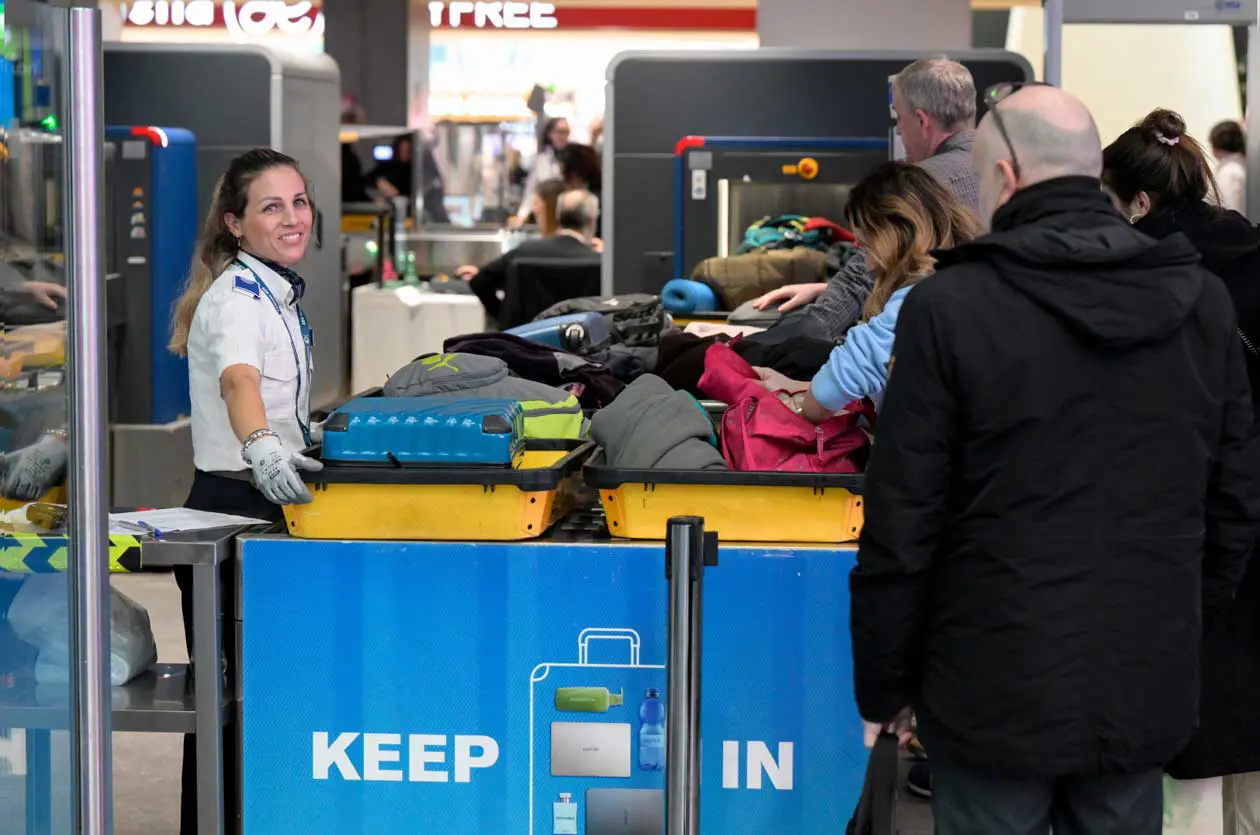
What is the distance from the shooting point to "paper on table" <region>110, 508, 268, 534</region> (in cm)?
299

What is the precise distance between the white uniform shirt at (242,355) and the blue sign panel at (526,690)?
0.40 meters

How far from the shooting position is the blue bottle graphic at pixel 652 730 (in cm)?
293

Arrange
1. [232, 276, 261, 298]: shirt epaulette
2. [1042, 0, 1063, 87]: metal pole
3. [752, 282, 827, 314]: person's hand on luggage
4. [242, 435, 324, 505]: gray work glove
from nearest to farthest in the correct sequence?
[242, 435, 324, 505]: gray work glove, [232, 276, 261, 298]: shirt epaulette, [752, 282, 827, 314]: person's hand on luggage, [1042, 0, 1063, 87]: metal pole

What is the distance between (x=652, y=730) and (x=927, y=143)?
1766 mm

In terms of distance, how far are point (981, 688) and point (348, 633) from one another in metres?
1.24

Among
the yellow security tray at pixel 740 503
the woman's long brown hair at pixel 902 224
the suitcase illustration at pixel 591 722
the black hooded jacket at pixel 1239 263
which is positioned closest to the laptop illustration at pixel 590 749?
the suitcase illustration at pixel 591 722

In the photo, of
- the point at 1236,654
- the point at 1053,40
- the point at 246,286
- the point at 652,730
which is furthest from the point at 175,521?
the point at 1053,40

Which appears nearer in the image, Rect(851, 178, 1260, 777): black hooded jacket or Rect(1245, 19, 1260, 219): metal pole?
Rect(851, 178, 1260, 777): black hooded jacket

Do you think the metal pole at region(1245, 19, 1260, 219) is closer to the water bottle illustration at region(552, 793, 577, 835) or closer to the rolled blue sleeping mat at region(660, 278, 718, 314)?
the rolled blue sleeping mat at region(660, 278, 718, 314)

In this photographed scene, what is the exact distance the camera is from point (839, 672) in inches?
116

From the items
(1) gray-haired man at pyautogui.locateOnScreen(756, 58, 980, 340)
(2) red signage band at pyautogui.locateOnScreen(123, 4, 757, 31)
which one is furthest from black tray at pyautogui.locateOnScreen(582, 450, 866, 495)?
(2) red signage band at pyautogui.locateOnScreen(123, 4, 757, 31)

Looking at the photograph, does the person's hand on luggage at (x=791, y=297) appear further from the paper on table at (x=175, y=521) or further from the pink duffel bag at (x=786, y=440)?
the paper on table at (x=175, y=521)

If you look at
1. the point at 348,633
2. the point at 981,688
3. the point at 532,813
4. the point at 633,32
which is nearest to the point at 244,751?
the point at 348,633

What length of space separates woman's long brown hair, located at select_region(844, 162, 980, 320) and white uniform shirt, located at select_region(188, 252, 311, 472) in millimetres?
1101
